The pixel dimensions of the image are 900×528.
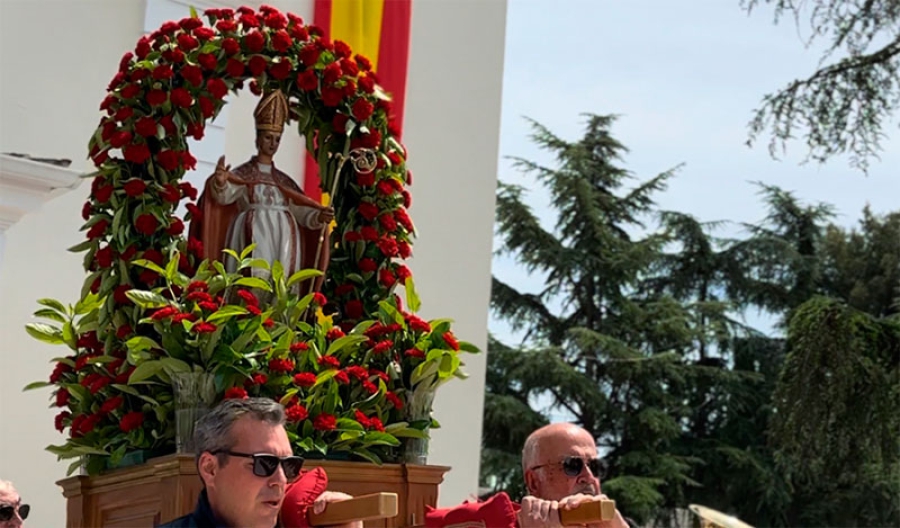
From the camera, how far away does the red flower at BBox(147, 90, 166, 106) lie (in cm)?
616

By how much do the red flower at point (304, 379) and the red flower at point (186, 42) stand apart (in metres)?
1.64

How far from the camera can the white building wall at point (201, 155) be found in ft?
30.9

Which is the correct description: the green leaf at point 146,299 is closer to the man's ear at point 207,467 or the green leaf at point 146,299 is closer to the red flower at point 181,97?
the red flower at point 181,97

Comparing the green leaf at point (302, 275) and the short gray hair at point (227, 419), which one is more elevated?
the green leaf at point (302, 275)

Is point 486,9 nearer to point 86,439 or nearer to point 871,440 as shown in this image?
point 871,440

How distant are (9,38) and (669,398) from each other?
15.8 meters

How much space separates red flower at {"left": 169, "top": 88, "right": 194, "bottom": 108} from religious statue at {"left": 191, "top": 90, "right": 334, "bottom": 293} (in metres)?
0.31

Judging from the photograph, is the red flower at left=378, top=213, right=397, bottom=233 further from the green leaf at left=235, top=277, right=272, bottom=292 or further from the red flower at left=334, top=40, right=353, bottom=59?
the green leaf at left=235, top=277, right=272, bottom=292

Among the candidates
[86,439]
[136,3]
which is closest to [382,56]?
[136,3]

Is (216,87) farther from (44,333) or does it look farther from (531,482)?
(531,482)

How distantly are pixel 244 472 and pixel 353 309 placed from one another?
2515mm

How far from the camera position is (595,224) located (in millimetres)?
23938

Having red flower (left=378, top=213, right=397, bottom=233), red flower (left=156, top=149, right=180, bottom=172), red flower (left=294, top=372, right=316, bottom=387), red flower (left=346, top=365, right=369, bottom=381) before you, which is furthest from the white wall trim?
red flower (left=294, top=372, right=316, bottom=387)

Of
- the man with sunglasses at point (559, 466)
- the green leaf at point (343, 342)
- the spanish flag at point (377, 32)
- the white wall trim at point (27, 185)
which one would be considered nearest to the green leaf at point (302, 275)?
the green leaf at point (343, 342)
